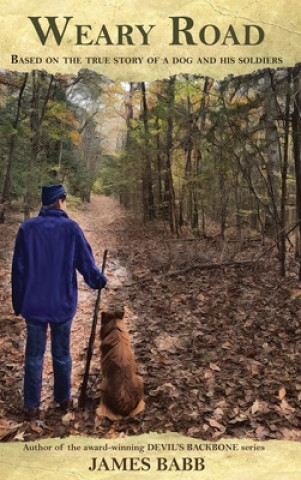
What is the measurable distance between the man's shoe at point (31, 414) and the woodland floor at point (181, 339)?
6 centimetres

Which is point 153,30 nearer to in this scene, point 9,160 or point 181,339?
point 9,160

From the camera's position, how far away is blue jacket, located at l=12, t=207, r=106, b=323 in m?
3.07

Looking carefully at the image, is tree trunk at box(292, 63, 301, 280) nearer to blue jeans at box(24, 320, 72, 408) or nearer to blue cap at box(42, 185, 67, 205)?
blue cap at box(42, 185, 67, 205)

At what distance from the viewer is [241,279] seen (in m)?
4.60

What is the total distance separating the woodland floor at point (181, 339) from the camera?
2936 mm

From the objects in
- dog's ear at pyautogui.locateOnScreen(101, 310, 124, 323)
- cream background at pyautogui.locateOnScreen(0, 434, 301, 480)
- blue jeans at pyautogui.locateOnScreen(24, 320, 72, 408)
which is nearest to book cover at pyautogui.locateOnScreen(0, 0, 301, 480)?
cream background at pyautogui.locateOnScreen(0, 434, 301, 480)

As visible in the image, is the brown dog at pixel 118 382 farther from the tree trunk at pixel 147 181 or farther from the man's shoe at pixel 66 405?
the tree trunk at pixel 147 181

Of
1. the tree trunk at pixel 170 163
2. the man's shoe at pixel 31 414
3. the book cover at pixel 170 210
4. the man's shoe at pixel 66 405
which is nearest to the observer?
the book cover at pixel 170 210

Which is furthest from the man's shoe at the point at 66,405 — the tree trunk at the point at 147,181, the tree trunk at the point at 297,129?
the tree trunk at the point at 297,129

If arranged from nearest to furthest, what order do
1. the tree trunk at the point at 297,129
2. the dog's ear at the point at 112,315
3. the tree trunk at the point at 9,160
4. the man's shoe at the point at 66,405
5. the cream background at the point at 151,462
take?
the cream background at the point at 151,462
the man's shoe at the point at 66,405
the tree trunk at the point at 9,160
the dog's ear at the point at 112,315
the tree trunk at the point at 297,129

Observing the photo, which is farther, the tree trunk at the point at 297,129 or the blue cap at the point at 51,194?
the tree trunk at the point at 297,129

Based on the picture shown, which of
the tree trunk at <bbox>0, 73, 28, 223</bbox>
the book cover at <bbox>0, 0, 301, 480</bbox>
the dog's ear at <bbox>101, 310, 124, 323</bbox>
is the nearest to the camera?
the book cover at <bbox>0, 0, 301, 480</bbox>

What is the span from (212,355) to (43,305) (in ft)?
6.73

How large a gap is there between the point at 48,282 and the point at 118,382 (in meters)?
1.21
